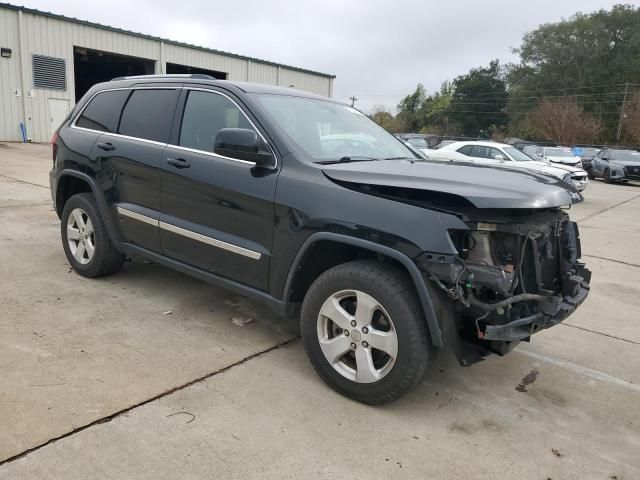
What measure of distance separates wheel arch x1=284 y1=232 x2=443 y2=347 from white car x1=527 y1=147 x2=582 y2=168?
733 inches

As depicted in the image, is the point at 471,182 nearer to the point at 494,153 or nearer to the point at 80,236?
the point at 80,236

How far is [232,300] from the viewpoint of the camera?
4.59 meters

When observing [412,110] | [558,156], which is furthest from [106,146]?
[412,110]

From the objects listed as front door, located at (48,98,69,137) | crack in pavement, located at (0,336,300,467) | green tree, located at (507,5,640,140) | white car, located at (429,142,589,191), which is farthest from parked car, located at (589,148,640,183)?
green tree, located at (507,5,640,140)

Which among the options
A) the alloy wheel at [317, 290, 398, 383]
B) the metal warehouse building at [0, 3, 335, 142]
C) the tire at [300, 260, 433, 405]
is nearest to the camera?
the tire at [300, 260, 433, 405]

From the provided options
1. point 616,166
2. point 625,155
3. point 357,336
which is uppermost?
point 625,155

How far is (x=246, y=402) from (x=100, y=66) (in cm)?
3167

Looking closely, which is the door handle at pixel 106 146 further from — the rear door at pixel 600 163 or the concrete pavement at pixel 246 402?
the rear door at pixel 600 163

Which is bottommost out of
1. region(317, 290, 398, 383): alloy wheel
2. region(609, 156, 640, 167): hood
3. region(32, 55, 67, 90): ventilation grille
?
region(317, 290, 398, 383): alloy wheel

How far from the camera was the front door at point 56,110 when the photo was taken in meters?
22.7

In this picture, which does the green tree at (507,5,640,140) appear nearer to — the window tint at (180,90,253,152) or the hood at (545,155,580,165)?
the hood at (545,155,580,165)

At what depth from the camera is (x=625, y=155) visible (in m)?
23.5

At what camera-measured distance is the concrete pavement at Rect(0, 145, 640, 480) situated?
8.29 feet

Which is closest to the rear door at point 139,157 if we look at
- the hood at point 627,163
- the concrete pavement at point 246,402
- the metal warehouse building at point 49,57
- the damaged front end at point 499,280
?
the concrete pavement at point 246,402
